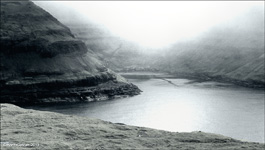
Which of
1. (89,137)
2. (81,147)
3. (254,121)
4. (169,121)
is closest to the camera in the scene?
(81,147)

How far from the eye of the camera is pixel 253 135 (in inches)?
5507

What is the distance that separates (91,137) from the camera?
105625 mm

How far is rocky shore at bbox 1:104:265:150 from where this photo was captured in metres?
95.7

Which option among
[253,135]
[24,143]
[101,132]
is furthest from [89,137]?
[253,135]

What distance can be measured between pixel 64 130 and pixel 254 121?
92.8 meters

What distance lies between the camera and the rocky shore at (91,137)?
314ft

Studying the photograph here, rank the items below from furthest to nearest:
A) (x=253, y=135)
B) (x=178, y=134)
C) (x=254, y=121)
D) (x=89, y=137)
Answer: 1. (x=254, y=121)
2. (x=253, y=135)
3. (x=178, y=134)
4. (x=89, y=137)

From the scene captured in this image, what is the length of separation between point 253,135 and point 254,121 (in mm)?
25960

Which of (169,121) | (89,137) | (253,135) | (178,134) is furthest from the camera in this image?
(169,121)

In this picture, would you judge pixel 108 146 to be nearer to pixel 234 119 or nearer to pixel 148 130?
pixel 148 130

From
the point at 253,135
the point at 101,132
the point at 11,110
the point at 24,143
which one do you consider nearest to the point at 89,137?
the point at 101,132

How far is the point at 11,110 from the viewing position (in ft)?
476

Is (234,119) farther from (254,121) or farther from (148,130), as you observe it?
(148,130)

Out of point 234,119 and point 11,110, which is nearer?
point 11,110
